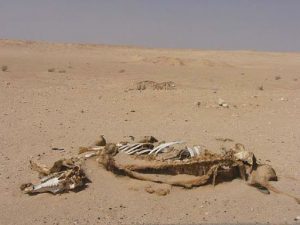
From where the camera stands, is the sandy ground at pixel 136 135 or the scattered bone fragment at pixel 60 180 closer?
the sandy ground at pixel 136 135

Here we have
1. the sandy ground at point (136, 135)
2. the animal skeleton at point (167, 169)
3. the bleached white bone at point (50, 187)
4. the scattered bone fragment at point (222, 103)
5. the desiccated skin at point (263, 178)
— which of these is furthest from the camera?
the scattered bone fragment at point (222, 103)

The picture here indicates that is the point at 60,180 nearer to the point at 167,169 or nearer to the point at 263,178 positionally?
the point at 167,169

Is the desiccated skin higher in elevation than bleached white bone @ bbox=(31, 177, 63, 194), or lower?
higher

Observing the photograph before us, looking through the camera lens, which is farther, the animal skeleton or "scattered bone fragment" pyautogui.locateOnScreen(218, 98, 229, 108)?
"scattered bone fragment" pyautogui.locateOnScreen(218, 98, 229, 108)

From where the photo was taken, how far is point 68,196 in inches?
224

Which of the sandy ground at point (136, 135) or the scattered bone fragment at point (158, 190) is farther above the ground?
the scattered bone fragment at point (158, 190)

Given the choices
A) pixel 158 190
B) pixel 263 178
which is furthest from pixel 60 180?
pixel 263 178

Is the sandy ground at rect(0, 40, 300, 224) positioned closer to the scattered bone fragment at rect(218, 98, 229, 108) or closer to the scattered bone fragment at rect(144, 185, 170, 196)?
the scattered bone fragment at rect(144, 185, 170, 196)

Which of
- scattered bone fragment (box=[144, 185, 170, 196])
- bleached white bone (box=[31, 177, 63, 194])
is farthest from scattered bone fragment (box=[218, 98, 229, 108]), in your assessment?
bleached white bone (box=[31, 177, 63, 194])

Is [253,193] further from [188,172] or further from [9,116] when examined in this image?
[9,116]

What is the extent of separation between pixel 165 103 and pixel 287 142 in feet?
12.4

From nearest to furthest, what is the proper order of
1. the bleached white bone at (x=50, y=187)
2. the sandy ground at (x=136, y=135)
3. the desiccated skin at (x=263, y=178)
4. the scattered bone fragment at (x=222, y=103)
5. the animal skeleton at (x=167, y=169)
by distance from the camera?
the sandy ground at (x=136, y=135), the bleached white bone at (x=50, y=187), the animal skeleton at (x=167, y=169), the desiccated skin at (x=263, y=178), the scattered bone fragment at (x=222, y=103)

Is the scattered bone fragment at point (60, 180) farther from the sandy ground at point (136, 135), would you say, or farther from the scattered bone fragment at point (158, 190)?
the scattered bone fragment at point (158, 190)

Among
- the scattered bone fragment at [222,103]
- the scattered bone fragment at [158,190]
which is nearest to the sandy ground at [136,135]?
the scattered bone fragment at [158,190]
